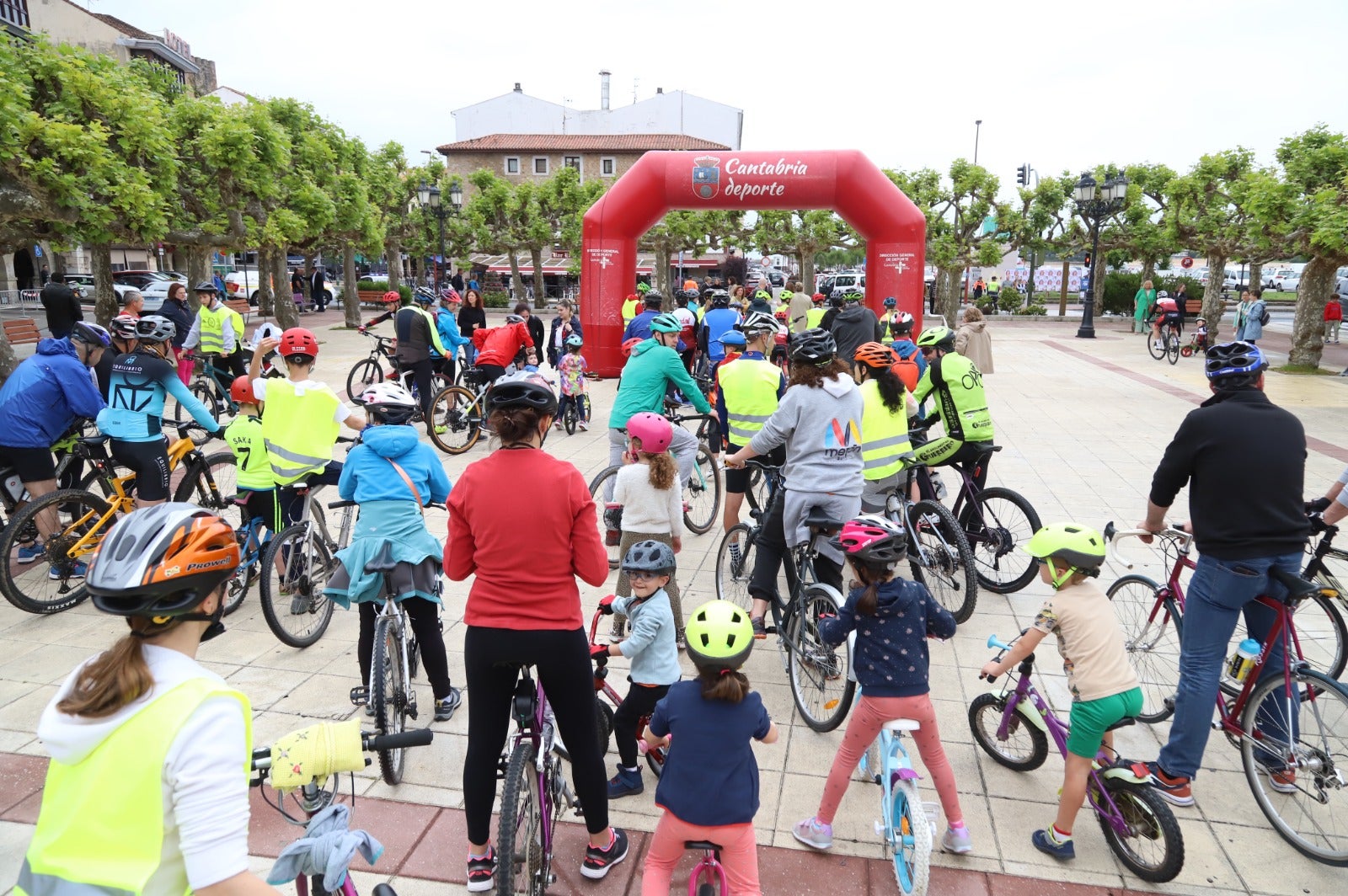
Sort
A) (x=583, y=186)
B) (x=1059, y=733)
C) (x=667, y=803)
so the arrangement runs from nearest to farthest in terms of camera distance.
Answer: (x=667, y=803) → (x=1059, y=733) → (x=583, y=186)

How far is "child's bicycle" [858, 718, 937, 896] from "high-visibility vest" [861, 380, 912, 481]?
2.32m

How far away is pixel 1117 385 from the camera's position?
1644 cm

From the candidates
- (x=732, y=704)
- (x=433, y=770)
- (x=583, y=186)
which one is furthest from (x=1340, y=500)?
(x=583, y=186)

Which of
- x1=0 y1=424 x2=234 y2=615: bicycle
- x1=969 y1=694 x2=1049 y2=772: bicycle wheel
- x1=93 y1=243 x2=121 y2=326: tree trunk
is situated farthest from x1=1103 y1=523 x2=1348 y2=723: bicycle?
x1=93 y1=243 x2=121 y2=326: tree trunk

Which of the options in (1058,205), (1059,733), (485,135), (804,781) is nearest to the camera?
(1059,733)

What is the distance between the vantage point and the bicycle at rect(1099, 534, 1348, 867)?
3607 millimetres

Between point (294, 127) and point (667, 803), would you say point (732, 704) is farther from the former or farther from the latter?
point (294, 127)

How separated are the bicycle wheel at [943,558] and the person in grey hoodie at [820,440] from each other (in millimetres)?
1012

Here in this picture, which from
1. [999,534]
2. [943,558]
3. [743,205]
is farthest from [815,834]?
[743,205]

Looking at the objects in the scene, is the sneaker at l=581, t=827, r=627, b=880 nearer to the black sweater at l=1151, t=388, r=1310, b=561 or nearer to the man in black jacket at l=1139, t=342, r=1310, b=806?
the man in black jacket at l=1139, t=342, r=1310, b=806

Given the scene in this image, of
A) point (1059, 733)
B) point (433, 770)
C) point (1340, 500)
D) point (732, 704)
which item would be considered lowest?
point (433, 770)

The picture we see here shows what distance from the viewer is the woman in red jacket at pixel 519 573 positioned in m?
2.97

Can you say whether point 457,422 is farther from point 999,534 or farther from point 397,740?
point 397,740

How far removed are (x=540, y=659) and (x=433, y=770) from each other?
164cm
